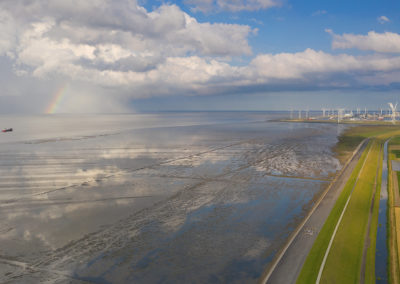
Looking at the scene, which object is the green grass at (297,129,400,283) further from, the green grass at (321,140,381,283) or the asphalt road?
the asphalt road

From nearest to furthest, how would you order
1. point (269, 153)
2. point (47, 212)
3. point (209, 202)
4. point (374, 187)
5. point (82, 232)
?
point (82, 232) → point (47, 212) → point (209, 202) → point (374, 187) → point (269, 153)

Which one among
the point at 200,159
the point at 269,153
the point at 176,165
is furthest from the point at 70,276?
the point at 269,153

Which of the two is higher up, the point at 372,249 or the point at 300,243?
the point at 300,243

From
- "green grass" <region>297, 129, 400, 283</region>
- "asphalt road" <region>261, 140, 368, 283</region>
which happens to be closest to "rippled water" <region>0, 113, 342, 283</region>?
"asphalt road" <region>261, 140, 368, 283</region>

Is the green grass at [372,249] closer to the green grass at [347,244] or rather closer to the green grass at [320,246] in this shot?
the green grass at [347,244]

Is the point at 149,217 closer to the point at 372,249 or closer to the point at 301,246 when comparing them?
the point at 301,246

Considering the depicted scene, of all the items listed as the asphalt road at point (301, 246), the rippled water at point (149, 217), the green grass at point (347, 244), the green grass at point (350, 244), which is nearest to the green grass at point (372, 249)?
the green grass at point (347, 244)

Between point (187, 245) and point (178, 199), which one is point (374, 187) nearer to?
point (178, 199)

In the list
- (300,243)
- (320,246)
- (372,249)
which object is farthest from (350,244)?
(300,243)
